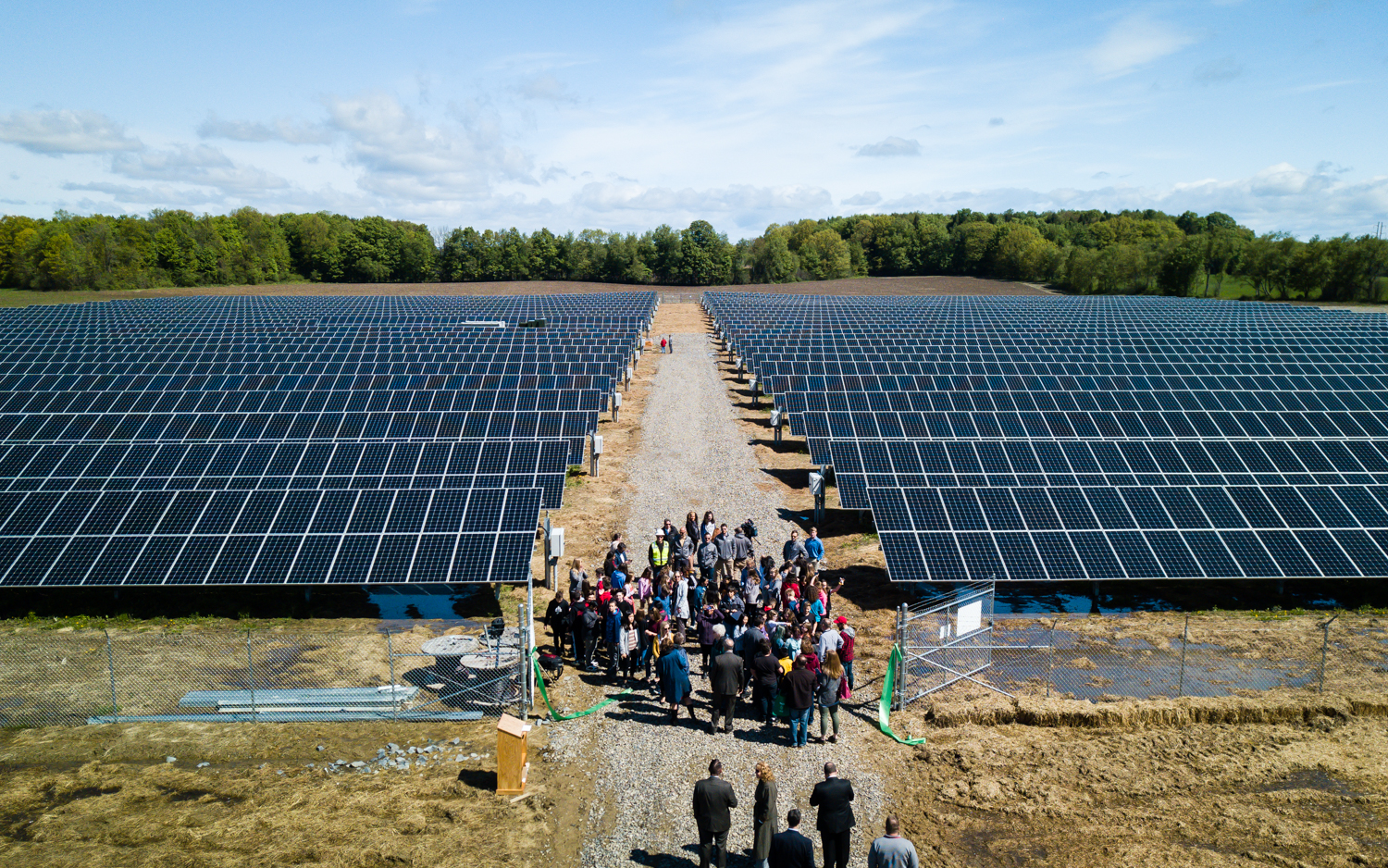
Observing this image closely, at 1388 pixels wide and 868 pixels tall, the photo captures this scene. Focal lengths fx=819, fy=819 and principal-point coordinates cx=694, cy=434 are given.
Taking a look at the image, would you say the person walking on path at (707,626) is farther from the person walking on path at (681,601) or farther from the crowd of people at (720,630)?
the person walking on path at (681,601)

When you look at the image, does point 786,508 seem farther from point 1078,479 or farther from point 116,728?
point 116,728

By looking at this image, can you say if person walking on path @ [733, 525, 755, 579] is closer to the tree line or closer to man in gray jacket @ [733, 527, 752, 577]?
man in gray jacket @ [733, 527, 752, 577]

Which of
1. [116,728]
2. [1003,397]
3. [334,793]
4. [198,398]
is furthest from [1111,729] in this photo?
[198,398]

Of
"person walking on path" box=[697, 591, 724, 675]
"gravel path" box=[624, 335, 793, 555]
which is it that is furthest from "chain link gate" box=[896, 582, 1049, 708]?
"gravel path" box=[624, 335, 793, 555]

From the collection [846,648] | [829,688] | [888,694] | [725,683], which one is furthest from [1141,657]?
[725,683]

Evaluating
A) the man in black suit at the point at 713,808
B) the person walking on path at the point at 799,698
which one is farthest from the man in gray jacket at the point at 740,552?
the man in black suit at the point at 713,808

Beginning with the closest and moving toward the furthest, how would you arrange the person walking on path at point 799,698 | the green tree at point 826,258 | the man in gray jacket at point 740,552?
the person walking on path at point 799,698 < the man in gray jacket at point 740,552 < the green tree at point 826,258
